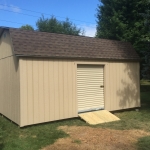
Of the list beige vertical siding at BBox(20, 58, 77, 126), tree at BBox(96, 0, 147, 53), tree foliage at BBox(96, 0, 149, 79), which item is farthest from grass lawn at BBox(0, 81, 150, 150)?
tree at BBox(96, 0, 147, 53)

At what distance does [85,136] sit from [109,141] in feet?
2.23

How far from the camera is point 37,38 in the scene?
22.3 ft

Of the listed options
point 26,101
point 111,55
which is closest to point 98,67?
point 111,55

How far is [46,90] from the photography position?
21.2 feet

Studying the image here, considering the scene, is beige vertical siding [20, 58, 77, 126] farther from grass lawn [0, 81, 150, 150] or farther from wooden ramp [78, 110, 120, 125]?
wooden ramp [78, 110, 120, 125]

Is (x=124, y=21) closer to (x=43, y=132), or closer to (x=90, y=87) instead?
(x=90, y=87)

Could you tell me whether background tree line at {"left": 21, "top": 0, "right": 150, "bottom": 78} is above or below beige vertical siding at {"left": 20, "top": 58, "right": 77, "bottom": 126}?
above

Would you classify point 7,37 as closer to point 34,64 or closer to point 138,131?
point 34,64

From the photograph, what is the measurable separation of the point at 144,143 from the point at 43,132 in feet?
8.87

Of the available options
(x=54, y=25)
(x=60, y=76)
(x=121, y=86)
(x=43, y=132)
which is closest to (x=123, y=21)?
(x=121, y=86)

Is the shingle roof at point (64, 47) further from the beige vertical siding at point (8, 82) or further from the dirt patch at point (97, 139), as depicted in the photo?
the dirt patch at point (97, 139)

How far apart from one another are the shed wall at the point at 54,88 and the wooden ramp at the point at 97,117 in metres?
0.41

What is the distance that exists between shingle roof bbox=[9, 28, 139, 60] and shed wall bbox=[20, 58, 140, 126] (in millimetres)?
248

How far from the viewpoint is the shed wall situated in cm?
608
